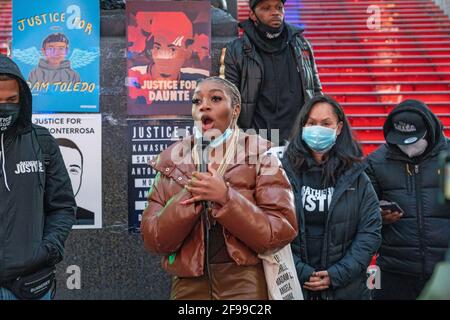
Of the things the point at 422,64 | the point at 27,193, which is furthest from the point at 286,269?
the point at 422,64

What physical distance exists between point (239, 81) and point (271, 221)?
2370 millimetres

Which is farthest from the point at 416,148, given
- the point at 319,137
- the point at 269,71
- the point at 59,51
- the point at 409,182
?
the point at 59,51

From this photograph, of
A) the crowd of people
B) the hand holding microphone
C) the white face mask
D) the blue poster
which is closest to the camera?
the hand holding microphone

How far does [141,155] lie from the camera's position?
6.12 meters

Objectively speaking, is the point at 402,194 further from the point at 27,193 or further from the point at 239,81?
the point at 27,193

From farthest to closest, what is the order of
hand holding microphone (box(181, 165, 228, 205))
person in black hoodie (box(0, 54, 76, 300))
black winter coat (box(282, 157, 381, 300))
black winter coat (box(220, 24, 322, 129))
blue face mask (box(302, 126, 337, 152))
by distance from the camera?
black winter coat (box(220, 24, 322, 129)), blue face mask (box(302, 126, 337, 152)), black winter coat (box(282, 157, 381, 300)), person in black hoodie (box(0, 54, 76, 300)), hand holding microphone (box(181, 165, 228, 205))

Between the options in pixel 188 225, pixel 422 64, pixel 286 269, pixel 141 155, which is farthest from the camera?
pixel 422 64

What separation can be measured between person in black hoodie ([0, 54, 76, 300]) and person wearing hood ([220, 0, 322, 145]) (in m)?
2.03

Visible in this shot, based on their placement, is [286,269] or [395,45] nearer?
[286,269]

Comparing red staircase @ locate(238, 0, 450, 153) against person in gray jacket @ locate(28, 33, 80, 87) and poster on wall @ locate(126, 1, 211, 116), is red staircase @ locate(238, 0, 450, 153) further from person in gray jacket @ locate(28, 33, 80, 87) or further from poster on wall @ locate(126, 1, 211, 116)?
person in gray jacket @ locate(28, 33, 80, 87)

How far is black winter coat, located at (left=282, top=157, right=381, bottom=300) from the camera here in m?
4.43

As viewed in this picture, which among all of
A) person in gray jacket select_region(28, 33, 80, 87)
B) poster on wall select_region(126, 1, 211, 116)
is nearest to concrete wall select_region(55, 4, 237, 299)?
poster on wall select_region(126, 1, 211, 116)

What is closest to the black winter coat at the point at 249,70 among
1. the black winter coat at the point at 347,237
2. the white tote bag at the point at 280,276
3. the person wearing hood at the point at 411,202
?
the person wearing hood at the point at 411,202
